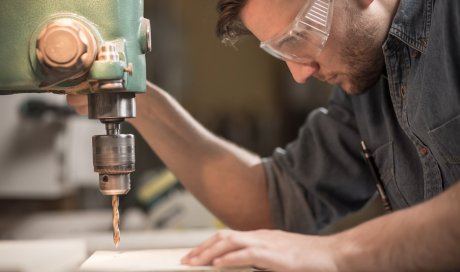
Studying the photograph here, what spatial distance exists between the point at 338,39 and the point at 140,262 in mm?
734

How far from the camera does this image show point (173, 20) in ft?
14.4

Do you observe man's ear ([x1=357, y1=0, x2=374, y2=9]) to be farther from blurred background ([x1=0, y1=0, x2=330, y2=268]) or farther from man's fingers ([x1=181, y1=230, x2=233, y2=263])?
man's fingers ([x1=181, y1=230, x2=233, y2=263])

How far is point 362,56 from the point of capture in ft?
5.74

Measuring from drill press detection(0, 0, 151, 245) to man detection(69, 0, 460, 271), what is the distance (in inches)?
12.1

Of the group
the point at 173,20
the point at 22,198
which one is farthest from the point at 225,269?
the point at 173,20

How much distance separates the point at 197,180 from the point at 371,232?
872mm

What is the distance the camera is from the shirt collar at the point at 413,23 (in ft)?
5.16

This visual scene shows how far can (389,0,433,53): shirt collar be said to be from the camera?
5.16ft

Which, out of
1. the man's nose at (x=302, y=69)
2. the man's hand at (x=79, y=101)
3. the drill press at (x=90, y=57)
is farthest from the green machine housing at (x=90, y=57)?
the man's nose at (x=302, y=69)

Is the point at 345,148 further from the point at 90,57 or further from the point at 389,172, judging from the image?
the point at 90,57

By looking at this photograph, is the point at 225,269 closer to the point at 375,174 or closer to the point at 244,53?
the point at 375,174

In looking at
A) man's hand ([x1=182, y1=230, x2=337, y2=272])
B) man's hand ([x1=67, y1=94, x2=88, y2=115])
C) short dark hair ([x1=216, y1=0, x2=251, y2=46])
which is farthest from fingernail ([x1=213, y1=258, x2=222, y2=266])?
short dark hair ([x1=216, y1=0, x2=251, y2=46])

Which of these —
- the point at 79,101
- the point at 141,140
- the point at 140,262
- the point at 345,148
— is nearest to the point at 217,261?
the point at 140,262

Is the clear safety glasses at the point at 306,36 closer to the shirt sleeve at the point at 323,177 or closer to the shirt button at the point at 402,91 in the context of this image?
the shirt button at the point at 402,91
